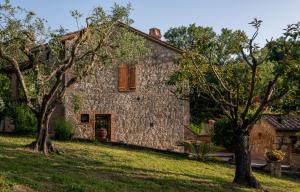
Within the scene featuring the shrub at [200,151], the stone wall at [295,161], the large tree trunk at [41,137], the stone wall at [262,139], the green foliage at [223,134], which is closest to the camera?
the large tree trunk at [41,137]

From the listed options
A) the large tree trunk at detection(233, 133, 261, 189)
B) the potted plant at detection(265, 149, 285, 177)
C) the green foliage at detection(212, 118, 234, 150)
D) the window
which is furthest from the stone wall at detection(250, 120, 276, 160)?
the large tree trunk at detection(233, 133, 261, 189)

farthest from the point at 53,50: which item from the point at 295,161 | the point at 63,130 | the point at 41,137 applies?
the point at 295,161

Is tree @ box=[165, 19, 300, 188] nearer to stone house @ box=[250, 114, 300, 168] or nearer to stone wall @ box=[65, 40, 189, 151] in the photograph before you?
stone wall @ box=[65, 40, 189, 151]

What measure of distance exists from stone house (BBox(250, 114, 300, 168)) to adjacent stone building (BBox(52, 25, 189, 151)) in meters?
5.26

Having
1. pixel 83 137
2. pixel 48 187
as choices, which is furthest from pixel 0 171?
pixel 83 137

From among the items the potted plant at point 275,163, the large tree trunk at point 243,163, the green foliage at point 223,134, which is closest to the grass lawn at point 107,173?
the large tree trunk at point 243,163

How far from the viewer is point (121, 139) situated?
82.3 ft

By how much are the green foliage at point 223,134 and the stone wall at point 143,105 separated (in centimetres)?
246

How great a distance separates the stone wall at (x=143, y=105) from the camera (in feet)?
81.9

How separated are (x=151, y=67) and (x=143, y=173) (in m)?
11.7

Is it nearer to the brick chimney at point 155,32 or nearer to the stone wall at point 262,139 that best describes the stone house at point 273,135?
the stone wall at point 262,139

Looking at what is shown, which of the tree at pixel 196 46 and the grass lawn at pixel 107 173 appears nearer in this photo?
the grass lawn at pixel 107 173

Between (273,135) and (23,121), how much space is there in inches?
563

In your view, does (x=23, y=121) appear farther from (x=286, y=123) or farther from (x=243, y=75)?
(x=286, y=123)
